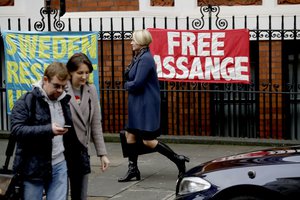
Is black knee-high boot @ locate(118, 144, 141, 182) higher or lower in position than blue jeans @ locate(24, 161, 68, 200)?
lower

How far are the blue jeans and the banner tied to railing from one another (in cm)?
617

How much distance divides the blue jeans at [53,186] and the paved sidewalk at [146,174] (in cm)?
247

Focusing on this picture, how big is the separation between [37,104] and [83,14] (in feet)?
26.1

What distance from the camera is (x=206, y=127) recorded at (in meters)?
13.5

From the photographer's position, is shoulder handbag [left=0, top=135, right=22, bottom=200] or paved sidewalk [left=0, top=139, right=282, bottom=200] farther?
paved sidewalk [left=0, top=139, right=282, bottom=200]

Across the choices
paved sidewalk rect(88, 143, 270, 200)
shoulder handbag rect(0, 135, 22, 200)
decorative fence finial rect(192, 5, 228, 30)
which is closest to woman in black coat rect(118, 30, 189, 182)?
paved sidewalk rect(88, 143, 270, 200)

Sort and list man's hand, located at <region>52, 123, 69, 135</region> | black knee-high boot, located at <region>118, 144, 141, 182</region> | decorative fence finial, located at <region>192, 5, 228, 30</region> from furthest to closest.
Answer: decorative fence finial, located at <region>192, 5, 228, 30</region> < black knee-high boot, located at <region>118, 144, 141, 182</region> < man's hand, located at <region>52, 123, 69, 135</region>

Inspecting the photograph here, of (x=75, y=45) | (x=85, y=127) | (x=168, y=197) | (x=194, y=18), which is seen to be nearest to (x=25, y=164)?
(x=85, y=127)

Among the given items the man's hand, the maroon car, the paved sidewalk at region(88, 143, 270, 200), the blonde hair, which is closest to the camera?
the man's hand

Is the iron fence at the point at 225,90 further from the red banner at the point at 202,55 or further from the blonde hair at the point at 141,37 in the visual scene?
the blonde hair at the point at 141,37

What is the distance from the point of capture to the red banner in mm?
12641

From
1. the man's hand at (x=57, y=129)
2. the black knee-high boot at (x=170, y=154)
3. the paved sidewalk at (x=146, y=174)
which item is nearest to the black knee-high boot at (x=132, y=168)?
the paved sidewalk at (x=146, y=174)

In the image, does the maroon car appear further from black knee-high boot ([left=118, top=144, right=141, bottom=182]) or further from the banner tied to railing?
the banner tied to railing

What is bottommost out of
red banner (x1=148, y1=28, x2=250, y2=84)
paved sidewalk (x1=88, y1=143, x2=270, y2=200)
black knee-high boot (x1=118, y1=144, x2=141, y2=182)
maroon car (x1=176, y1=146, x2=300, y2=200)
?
paved sidewalk (x1=88, y1=143, x2=270, y2=200)
